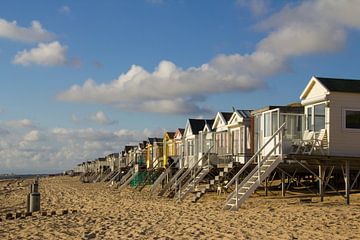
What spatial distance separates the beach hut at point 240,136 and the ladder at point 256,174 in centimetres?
452

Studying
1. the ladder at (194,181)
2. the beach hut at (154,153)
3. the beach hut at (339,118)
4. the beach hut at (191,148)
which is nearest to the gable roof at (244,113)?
the ladder at (194,181)

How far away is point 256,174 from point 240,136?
23.8ft

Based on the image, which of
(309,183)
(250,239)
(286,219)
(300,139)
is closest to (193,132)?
(309,183)

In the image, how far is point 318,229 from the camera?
14.3 metres

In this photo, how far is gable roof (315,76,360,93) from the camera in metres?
21.2

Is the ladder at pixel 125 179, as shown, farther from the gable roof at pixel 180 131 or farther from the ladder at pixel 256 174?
the ladder at pixel 256 174

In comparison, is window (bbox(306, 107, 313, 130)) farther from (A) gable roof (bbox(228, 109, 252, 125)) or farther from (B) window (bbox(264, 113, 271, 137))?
(A) gable roof (bbox(228, 109, 252, 125))

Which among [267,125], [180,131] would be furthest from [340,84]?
[180,131]

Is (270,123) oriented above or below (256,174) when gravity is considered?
above

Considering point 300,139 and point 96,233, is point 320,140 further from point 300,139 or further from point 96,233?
point 96,233

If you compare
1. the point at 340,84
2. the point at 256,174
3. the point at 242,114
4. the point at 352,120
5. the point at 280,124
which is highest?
the point at 340,84

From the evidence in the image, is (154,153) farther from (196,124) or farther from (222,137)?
(222,137)

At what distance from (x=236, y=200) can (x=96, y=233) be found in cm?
626

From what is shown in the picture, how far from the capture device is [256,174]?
800 inches
